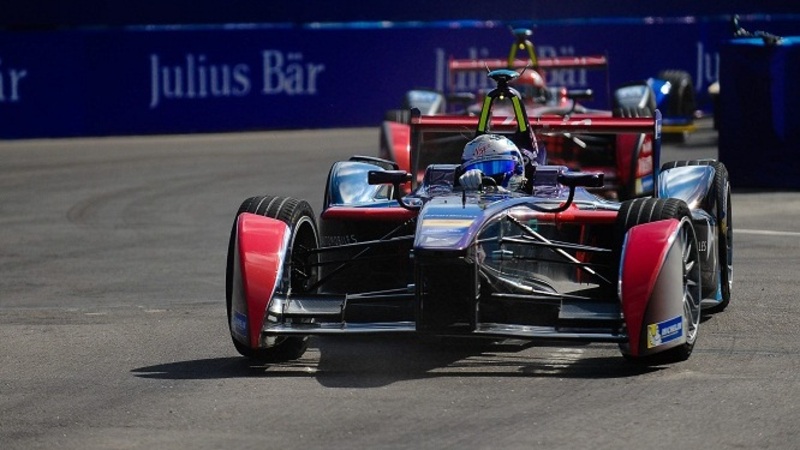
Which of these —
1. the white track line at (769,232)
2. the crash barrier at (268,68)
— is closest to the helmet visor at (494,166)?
the white track line at (769,232)

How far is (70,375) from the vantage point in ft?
27.3

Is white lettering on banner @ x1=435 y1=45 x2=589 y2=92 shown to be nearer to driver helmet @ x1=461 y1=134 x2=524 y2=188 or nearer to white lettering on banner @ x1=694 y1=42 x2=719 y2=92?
white lettering on banner @ x1=694 y1=42 x2=719 y2=92

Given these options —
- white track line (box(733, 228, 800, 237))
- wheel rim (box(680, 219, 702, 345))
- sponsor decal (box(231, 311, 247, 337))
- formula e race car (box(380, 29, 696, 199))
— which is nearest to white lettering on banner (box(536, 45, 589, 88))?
formula e race car (box(380, 29, 696, 199))

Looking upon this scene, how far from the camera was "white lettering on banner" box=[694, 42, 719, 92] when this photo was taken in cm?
2742

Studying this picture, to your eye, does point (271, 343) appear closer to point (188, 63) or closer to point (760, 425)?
point (760, 425)

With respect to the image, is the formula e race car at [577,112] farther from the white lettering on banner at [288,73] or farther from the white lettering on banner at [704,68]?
the white lettering on banner at [704,68]

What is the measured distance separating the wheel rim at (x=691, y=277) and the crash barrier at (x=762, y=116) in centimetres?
944

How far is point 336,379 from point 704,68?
20501 mm

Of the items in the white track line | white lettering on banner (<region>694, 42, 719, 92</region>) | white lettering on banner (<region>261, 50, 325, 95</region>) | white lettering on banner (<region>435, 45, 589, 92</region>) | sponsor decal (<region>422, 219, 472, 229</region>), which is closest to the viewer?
sponsor decal (<region>422, 219, 472, 229</region>)

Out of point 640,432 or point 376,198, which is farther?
point 376,198

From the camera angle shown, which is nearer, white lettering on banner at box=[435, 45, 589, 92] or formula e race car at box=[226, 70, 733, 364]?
formula e race car at box=[226, 70, 733, 364]

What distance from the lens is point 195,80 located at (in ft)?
83.5

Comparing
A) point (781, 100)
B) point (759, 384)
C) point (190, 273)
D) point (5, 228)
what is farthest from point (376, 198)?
point (781, 100)

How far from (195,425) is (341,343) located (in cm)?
216
